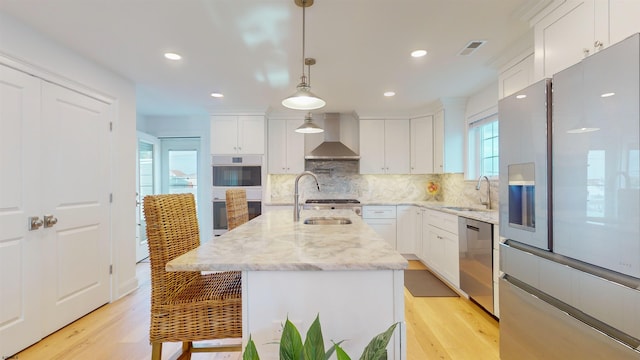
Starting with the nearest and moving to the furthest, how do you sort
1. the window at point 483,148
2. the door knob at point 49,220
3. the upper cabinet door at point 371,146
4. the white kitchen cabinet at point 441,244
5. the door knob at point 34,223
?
the door knob at point 34,223 < the door knob at point 49,220 < the white kitchen cabinet at point 441,244 < the window at point 483,148 < the upper cabinet door at point 371,146

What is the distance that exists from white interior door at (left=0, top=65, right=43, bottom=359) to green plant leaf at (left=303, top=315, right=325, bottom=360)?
2.43 metres

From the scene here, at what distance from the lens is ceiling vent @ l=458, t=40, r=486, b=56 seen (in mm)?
2332

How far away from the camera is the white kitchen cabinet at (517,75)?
2.21 meters

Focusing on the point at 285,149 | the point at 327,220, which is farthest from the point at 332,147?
the point at 327,220

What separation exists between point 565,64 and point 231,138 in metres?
3.89

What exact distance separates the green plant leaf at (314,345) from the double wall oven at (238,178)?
3592mm

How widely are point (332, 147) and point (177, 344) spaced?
3.31 m

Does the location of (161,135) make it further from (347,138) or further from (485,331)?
(485,331)

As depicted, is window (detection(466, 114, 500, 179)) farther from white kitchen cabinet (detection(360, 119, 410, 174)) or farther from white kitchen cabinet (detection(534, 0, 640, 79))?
white kitchen cabinet (detection(534, 0, 640, 79))

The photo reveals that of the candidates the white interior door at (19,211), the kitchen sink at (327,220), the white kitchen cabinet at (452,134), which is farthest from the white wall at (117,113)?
the white kitchen cabinet at (452,134)

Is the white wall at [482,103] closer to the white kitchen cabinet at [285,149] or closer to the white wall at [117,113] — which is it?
the white kitchen cabinet at [285,149]

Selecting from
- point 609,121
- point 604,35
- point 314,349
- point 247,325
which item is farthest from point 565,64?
point 247,325

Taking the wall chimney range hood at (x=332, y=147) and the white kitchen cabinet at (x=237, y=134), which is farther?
the wall chimney range hood at (x=332, y=147)

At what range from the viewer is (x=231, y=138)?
4.38 m
